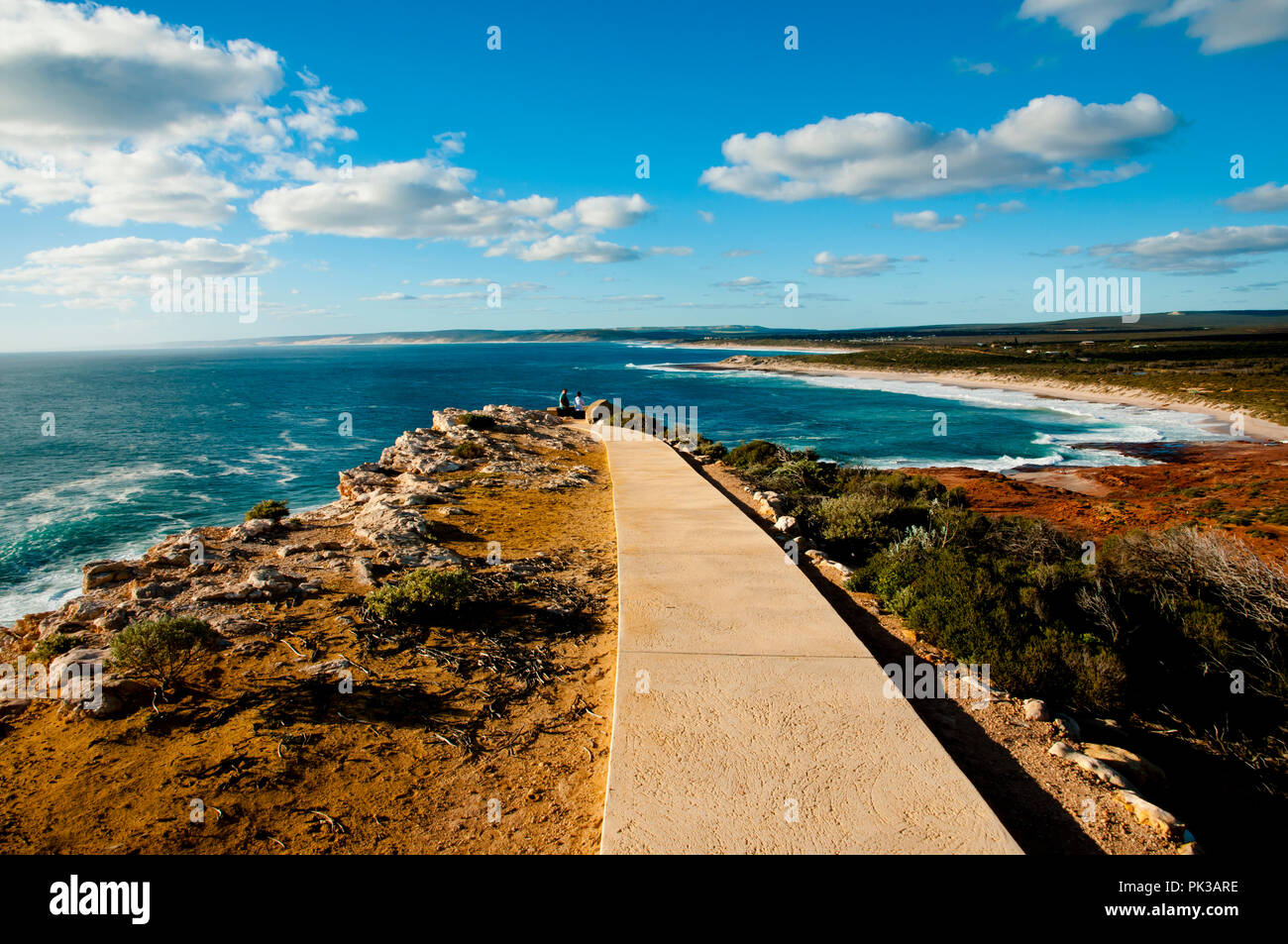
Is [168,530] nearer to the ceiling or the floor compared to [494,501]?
nearer to the floor

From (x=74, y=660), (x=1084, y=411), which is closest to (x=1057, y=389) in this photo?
(x=1084, y=411)

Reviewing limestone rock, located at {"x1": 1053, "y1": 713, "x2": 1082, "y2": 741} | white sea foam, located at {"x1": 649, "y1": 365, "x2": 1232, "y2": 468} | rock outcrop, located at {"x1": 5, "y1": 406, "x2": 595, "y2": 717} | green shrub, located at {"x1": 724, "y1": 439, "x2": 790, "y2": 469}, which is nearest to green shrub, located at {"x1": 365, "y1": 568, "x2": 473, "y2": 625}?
rock outcrop, located at {"x1": 5, "y1": 406, "x2": 595, "y2": 717}

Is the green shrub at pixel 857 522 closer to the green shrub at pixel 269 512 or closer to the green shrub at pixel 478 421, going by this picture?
the green shrub at pixel 269 512

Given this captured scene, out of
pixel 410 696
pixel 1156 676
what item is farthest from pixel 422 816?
pixel 1156 676

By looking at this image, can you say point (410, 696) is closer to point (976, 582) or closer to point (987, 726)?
point (987, 726)

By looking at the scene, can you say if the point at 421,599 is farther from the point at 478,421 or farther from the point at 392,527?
the point at 478,421

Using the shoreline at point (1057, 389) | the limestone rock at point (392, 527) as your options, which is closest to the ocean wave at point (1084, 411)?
the shoreline at point (1057, 389)

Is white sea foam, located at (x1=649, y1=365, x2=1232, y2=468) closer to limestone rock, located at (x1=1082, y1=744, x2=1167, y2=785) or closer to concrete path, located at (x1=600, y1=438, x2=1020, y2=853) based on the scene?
concrete path, located at (x1=600, y1=438, x2=1020, y2=853)
